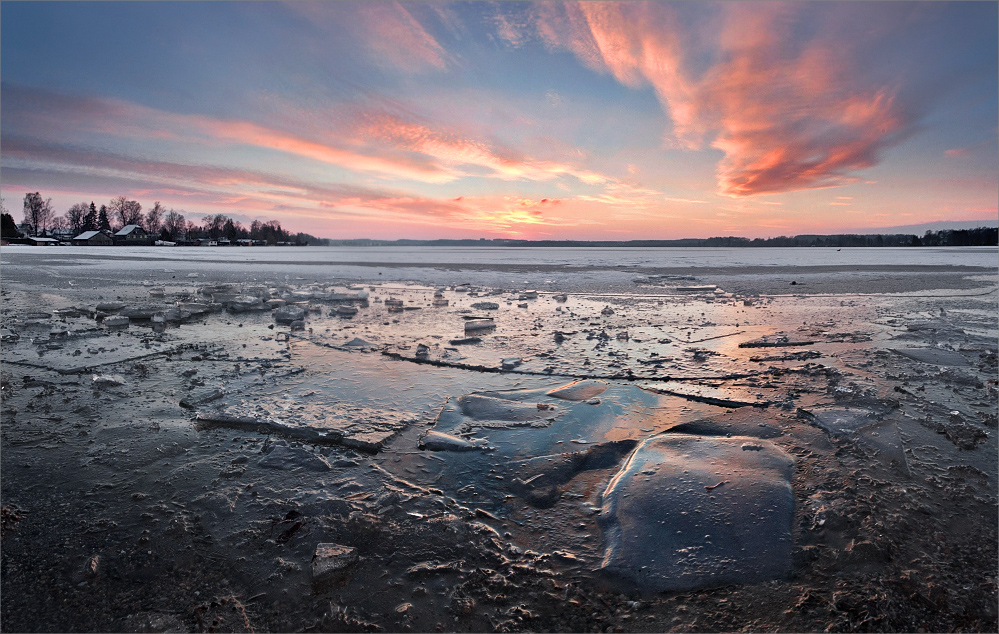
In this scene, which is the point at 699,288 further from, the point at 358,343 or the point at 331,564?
the point at 331,564

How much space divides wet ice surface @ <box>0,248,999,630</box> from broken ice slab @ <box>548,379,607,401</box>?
0.04 metres

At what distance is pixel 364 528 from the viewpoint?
2.36 metres

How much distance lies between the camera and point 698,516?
243 cm

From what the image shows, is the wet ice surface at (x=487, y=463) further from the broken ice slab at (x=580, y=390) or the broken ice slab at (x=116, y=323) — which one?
the broken ice slab at (x=116, y=323)

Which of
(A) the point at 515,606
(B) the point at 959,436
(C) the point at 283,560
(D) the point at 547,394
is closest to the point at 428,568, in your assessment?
(A) the point at 515,606

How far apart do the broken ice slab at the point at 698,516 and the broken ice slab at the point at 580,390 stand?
1172mm

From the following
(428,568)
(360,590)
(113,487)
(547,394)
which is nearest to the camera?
(360,590)

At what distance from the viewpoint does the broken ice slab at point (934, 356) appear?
18.0 feet

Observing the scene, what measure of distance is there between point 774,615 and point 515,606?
1056 mm

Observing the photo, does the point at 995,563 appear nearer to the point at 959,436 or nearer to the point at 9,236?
the point at 959,436

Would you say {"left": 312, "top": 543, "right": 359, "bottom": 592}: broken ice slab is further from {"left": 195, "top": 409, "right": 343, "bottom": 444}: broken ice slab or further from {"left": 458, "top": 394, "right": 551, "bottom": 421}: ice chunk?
{"left": 458, "top": 394, "right": 551, "bottom": 421}: ice chunk

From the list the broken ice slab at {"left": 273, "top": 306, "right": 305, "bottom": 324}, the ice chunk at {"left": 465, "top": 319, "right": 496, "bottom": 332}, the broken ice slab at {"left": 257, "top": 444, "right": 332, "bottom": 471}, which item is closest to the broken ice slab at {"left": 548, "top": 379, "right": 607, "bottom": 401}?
the broken ice slab at {"left": 257, "top": 444, "right": 332, "bottom": 471}

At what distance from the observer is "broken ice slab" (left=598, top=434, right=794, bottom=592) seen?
207 cm

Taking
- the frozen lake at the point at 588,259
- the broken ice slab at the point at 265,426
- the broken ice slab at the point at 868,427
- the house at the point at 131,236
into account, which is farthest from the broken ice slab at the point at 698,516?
the house at the point at 131,236
